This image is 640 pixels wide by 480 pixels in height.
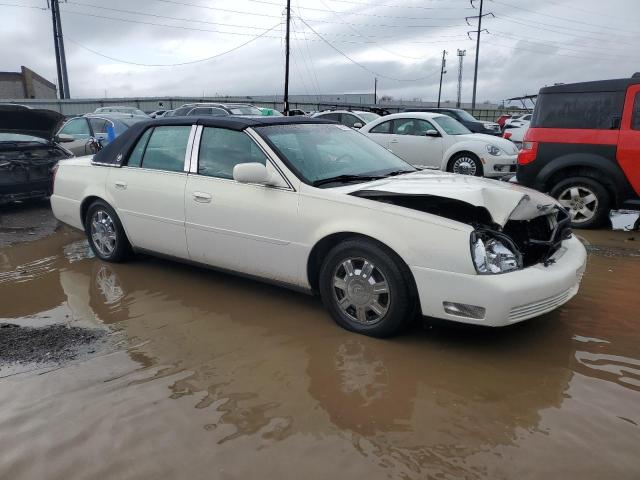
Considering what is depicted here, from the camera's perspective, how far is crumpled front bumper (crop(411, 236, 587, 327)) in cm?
328

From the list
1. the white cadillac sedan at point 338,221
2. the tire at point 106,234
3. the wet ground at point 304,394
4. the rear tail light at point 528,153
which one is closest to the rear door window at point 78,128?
the tire at point 106,234

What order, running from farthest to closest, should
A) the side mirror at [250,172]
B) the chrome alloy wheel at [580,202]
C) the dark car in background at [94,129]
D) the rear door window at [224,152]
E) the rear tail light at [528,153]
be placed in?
the dark car in background at [94,129], the rear tail light at [528,153], the chrome alloy wheel at [580,202], the rear door window at [224,152], the side mirror at [250,172]

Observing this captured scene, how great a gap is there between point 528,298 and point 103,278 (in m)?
3.97

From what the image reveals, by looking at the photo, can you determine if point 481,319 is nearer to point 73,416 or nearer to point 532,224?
point 532,224

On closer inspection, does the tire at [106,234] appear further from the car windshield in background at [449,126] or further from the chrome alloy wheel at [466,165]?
the car windshield in background at [449,126]

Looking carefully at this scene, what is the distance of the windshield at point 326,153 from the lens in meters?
4.29

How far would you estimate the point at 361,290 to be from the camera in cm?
373

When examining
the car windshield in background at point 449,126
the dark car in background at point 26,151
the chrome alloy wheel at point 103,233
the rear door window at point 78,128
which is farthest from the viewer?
the rear door window at point 78,128

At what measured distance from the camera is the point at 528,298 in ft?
11.0

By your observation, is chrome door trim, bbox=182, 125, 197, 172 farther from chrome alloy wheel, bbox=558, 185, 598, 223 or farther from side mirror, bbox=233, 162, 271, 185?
chrome alloy wheel, bbox=558, 185, 598, 223

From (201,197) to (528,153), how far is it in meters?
4.97

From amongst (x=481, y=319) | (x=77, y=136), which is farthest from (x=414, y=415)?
(x=77, y=136)

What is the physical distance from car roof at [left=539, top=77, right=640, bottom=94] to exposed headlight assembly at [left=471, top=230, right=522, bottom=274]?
4.57m

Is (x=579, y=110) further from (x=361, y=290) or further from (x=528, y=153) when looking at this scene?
(x=361, y=290)
